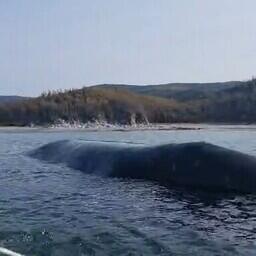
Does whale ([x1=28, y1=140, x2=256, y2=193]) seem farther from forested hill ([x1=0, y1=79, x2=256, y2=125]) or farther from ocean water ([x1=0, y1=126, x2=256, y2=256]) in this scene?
forested hill ([x1=0, y1=79, x2=256, y2=125])

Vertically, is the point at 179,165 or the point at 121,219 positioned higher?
the point at 179,165

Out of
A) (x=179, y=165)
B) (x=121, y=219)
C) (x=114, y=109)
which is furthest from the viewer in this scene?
(x=114, y=109)

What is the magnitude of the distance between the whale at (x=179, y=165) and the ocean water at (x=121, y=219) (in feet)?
2.14

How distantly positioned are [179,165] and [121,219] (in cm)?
463

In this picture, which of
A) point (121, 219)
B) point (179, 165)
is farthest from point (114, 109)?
point (121, 219)

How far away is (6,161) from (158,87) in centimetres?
14056

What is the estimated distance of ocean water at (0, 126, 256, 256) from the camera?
26.0ft

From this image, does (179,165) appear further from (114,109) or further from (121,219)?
(114,109)

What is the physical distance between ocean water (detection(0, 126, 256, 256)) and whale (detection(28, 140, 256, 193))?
2.14 feet

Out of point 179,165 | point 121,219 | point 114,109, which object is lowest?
point 121,219

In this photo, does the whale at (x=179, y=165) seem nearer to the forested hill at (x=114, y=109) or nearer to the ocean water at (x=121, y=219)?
the ocean water at (x=121, y=219)

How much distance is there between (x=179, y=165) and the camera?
14008mm

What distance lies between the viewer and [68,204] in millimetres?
11055

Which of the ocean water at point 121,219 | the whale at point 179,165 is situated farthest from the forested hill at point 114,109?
the ocean water at point 121,219
